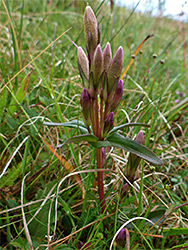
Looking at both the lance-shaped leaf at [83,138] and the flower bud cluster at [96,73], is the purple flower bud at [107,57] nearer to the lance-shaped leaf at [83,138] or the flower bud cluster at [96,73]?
the flower bud cluster at [96,73]

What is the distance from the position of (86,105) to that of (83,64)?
155 millimetres

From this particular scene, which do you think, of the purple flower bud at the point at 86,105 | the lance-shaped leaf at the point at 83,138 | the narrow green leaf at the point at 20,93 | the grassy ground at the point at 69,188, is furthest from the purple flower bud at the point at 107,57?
the narrow green leaf at the point at 20,93

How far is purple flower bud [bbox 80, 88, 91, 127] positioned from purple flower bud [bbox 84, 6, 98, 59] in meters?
0.18

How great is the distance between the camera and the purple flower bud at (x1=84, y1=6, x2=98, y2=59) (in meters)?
0.87

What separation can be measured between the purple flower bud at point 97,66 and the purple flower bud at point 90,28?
0.06 metres

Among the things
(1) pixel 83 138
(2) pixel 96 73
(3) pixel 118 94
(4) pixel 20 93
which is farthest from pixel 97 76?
(4) pixel 20 93

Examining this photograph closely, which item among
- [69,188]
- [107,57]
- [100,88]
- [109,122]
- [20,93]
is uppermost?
[107,57]

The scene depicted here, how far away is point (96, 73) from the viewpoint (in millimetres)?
892

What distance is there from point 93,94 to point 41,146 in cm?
58

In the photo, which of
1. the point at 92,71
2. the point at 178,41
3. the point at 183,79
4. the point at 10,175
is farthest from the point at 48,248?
the point at 178,41

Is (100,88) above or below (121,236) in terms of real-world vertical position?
above

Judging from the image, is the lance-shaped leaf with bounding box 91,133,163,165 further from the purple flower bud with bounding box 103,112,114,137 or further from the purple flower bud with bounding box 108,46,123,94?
the purple flower bud with bounding box 108,46,123,94

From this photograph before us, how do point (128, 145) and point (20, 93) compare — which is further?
point (20, 93)

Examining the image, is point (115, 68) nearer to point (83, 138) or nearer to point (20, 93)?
point (83, 138)
